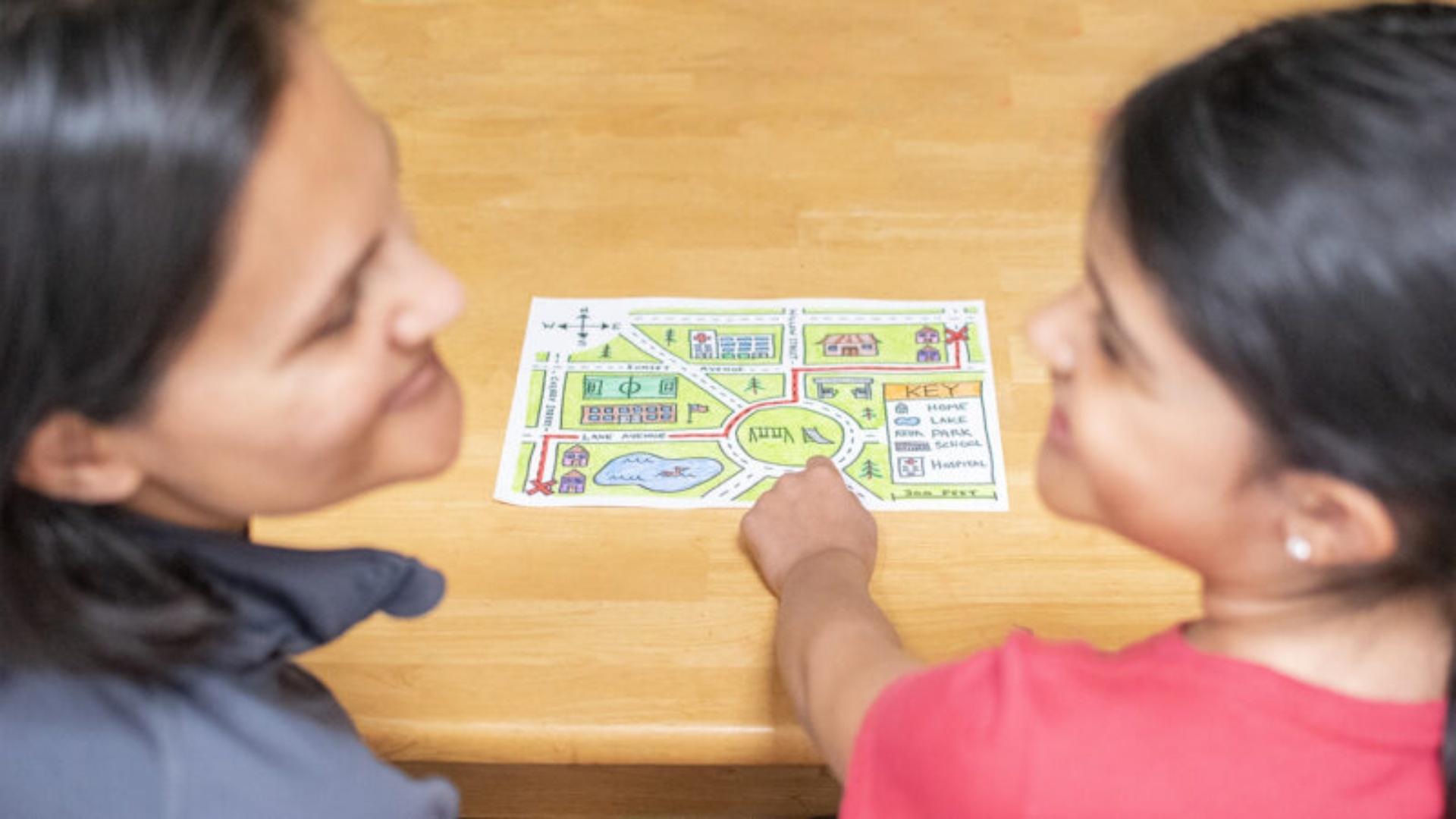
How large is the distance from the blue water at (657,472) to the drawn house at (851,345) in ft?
0.48

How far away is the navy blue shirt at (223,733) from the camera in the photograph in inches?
22.8

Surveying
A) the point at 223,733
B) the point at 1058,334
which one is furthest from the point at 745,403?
the point at 223,733

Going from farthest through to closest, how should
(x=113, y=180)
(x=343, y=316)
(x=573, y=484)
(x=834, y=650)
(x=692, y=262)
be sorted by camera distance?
(x=692, y=262), (x=573, y=484), (x=834, y=650), (x=343, y=316), (x=113, y=180)

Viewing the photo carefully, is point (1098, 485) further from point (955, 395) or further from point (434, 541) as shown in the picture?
point (434, 541)

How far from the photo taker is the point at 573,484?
2.92 feet

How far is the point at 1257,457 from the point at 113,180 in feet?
1.59

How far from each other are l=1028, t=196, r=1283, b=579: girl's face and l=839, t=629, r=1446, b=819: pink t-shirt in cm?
6

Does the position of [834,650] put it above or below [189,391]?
below

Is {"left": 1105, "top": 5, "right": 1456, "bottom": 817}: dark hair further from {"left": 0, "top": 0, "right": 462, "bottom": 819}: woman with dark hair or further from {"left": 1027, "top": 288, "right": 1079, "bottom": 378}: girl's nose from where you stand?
{"left": 0, "top": 0, "right": 462, "bottom": 819}: woman with dark hair

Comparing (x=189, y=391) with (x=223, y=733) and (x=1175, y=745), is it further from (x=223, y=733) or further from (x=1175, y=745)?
(x=1175, y=745)

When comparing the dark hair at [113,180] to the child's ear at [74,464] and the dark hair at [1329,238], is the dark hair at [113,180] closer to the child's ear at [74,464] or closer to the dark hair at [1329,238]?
the child's ear at [74,464]

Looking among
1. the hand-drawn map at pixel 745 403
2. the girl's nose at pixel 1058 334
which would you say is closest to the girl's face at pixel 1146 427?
the girl's nose at pixel 1058 334

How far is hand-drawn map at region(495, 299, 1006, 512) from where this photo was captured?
2.91ft

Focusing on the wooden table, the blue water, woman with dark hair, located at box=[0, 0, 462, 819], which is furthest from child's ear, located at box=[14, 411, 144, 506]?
the blue water
